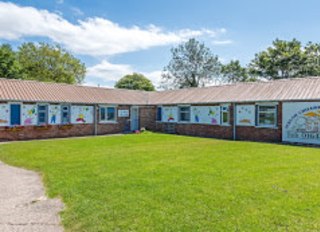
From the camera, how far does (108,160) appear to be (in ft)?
30.1

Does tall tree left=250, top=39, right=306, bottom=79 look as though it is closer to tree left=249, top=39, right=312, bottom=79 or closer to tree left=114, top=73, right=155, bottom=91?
tree left=249, top=39, right=312, bottom=79

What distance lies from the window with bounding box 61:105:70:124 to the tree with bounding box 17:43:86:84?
20.5m

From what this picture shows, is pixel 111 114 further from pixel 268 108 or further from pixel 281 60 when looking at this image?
pixel 281 60

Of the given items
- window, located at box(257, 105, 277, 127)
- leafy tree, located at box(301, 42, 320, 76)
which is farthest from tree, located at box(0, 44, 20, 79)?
leafy tree, located at box(301, 42, 320, 76)

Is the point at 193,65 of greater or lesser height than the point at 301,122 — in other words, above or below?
above

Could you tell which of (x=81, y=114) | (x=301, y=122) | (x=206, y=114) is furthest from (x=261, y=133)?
(x=81, y=114)

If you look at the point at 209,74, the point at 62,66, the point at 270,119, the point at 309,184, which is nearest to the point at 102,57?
the point at 62,66

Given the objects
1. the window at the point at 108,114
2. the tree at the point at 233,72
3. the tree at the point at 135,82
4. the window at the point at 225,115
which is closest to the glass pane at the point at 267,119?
the window at the point at 225,115

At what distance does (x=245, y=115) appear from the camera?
645 inches

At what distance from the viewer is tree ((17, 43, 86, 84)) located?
36.0 metres

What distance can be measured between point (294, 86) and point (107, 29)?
42.9 feet

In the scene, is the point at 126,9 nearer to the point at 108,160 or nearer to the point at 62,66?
the point at 108,160

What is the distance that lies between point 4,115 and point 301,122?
16874 millimetres

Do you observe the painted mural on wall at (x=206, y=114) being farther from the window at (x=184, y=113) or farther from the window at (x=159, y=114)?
the window at (x=159, y=114)
